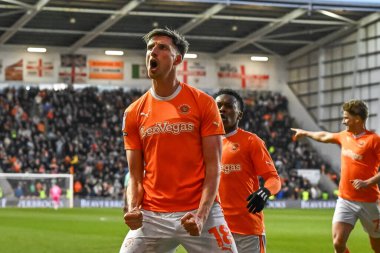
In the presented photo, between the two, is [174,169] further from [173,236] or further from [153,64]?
[153,64]

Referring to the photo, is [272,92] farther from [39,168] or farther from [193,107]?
[193,107]

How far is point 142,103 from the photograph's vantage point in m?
6.52

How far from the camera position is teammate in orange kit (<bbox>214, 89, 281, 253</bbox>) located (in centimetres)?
841

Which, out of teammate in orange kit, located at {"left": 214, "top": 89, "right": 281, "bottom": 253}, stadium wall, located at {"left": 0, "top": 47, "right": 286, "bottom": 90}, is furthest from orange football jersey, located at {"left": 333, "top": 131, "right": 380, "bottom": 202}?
stadium wall, located at {"left": 0, "top": 47, "right": 286, "bottom": 90}

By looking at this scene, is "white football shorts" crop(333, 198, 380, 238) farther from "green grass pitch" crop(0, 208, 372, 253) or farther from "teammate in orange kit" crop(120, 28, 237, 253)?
"teammate in orange kit" crop(120, 28, 237, 253)

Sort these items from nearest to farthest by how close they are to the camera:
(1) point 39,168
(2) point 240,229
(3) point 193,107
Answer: (3) point 193,107 → (2) point 240,229 → (1) point 39,168

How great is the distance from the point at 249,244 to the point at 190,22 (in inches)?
1621

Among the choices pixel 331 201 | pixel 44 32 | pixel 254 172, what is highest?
pixel 44 32

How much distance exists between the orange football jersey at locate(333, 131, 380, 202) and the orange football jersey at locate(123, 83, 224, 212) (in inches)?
241

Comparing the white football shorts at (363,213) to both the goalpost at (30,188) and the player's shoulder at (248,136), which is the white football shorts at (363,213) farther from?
the goalpost at (30,188)

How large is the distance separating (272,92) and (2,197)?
22.6 m

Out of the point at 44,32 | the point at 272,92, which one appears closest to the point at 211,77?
the point at 272,92

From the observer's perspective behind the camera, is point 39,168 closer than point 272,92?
Yes

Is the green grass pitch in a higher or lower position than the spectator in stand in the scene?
higher
